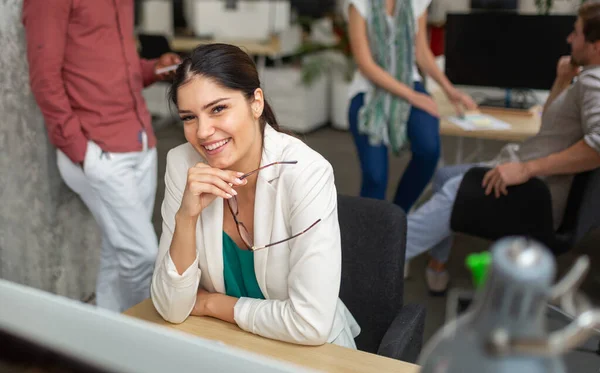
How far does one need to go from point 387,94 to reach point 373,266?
1363 mm

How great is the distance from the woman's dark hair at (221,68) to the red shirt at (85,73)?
27.6 inches

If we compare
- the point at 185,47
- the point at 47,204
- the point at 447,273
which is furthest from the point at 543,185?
the point at 185,47

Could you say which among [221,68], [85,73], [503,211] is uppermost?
[221,68]

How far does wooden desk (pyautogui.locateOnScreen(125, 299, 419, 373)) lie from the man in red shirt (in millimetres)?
847

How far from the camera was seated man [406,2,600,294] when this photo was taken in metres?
2.06

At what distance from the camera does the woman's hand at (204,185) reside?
127 cm

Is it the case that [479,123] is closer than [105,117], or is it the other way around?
[105,117]

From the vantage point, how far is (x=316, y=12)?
5703mm

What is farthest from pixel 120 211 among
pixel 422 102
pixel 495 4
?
pixel 495 4

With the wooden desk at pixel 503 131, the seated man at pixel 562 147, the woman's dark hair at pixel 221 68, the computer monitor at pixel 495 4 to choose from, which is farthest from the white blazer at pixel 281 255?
the computer monitor at pixel 495 4

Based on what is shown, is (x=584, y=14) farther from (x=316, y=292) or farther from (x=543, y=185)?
(x=316, y=292)

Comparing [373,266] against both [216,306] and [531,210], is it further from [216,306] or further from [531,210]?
[531,210]

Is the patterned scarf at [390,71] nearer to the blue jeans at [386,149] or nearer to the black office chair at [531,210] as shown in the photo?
the blue jeans at [386,149]

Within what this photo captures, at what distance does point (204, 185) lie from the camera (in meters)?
1.27
